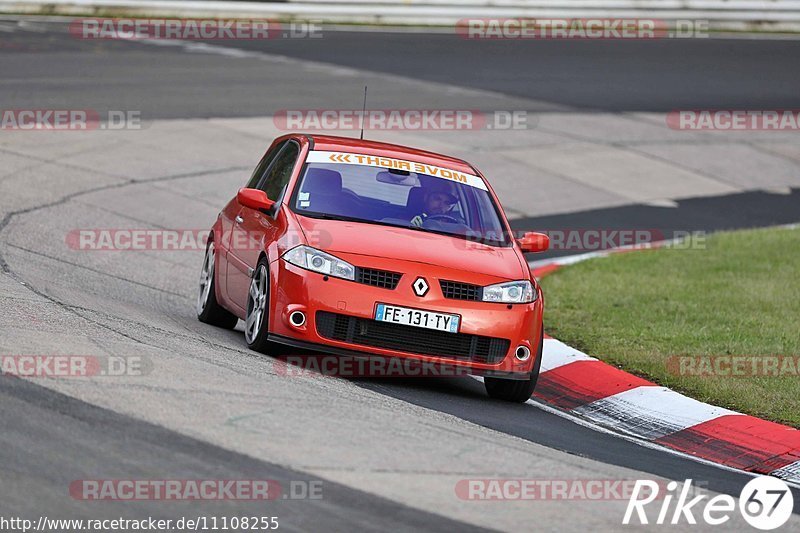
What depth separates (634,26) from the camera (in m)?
32.3

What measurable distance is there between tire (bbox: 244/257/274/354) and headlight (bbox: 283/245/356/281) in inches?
11.2

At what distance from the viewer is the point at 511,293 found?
927cm

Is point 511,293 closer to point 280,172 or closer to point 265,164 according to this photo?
point 280,172

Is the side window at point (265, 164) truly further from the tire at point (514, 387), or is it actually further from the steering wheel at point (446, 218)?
the tire at point (514, 387)

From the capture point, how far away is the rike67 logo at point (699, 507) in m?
6.30

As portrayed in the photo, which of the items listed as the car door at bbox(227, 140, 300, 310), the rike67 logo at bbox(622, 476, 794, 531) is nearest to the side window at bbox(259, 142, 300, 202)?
the car door at bbox(227, 140, 300, 310)

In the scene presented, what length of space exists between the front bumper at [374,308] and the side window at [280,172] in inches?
45.0

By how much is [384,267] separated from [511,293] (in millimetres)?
876

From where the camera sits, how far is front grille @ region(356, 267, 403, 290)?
8.96m

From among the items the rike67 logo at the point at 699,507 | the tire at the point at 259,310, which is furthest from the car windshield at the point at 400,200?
the rike67 logo at the point at 699,507

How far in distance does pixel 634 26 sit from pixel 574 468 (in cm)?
2656

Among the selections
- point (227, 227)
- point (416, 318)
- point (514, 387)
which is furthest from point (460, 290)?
point (227, 227)

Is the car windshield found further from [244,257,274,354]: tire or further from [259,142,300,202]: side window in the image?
[244,257,274,354]: tire

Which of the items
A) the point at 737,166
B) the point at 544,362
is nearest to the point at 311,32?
the point at 737,166
